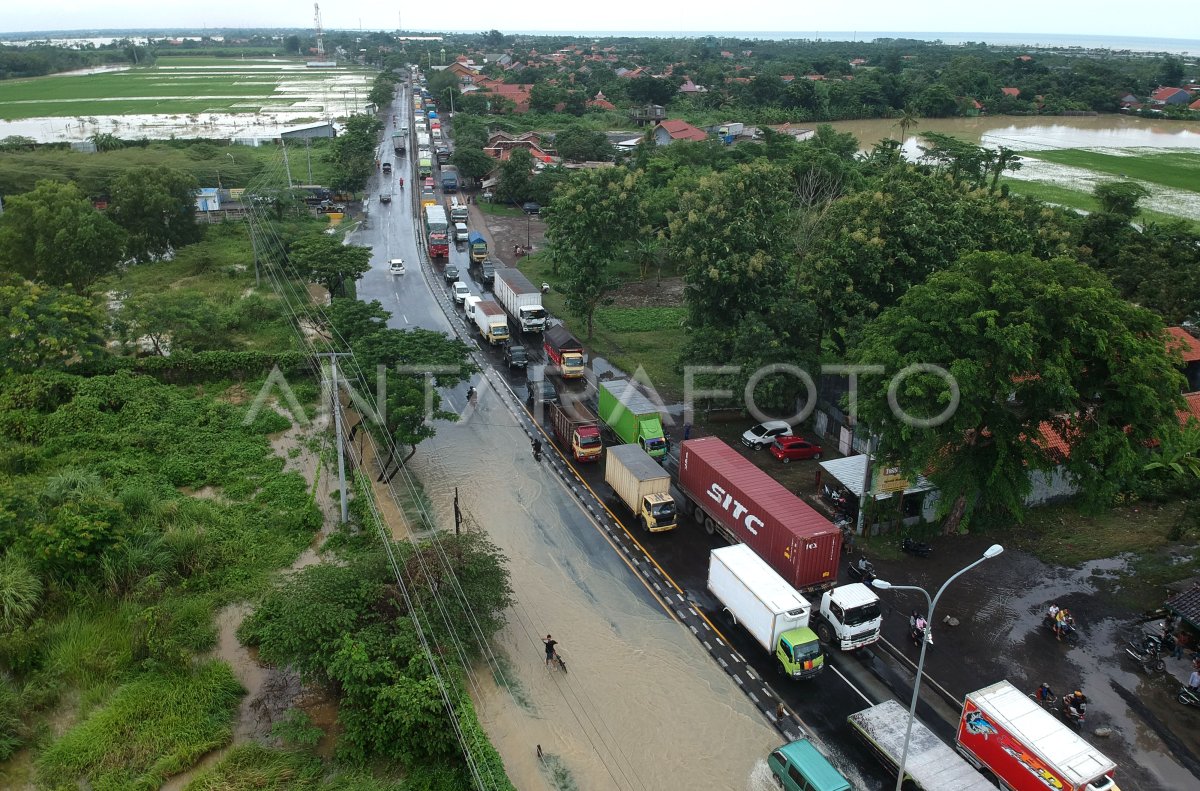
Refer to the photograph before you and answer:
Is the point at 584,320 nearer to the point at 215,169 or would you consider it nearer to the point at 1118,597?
the point at 1118,597

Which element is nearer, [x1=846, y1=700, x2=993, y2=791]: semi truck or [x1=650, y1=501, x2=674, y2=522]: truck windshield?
[x1=846, y1=700, x2=993, y2=791]: semi truck

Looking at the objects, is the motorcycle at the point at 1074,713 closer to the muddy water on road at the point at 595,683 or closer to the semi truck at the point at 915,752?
the semi truck at the point at 915,752

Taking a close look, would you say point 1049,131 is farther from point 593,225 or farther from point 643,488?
point 643,488

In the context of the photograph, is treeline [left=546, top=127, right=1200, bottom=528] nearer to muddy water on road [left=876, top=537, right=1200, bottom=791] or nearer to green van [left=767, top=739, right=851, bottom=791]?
muddy water on road [left=876, top=537, right=1200, bottom=791]

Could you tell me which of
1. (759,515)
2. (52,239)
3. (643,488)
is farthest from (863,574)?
(52,239)

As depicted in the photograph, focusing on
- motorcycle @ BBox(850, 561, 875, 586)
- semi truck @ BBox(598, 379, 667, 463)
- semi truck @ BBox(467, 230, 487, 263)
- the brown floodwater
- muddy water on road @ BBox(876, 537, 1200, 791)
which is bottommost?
muddy water on road @ BBox(876, 537, 1200, 791)

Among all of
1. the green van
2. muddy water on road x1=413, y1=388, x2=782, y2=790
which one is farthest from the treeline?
the green van
